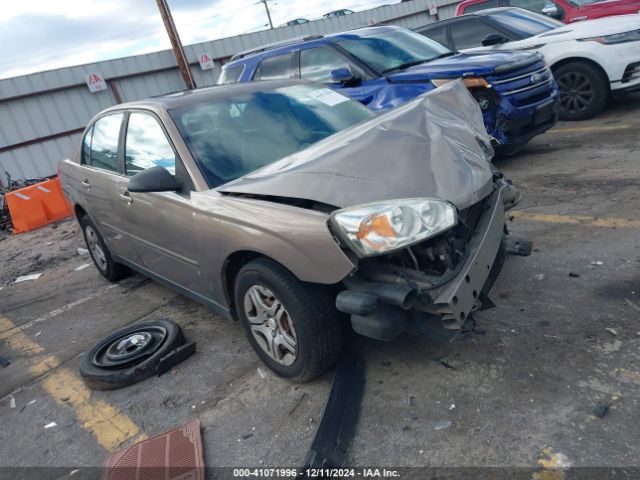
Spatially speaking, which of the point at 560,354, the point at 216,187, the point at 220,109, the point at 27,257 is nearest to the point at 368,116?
the point at 220,109

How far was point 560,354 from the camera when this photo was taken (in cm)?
258

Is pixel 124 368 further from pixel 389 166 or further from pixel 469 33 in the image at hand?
pixel 469 33

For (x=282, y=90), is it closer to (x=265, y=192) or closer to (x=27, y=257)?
(x=265, y=192)

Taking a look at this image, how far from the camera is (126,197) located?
373cm

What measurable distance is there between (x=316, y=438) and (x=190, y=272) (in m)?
1.45

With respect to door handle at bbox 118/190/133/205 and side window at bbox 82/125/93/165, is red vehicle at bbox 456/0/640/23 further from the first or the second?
door handle at bbox 118/190/133/205

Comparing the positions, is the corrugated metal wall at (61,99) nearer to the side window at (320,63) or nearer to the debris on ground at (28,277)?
the side window at (320,63)

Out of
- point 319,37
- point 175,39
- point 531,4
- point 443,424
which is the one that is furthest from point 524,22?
point 175,39

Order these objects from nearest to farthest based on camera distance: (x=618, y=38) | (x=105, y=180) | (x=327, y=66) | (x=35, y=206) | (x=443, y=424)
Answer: (x=443, y=424) → (x=105, y=180) → (x=327, y=66) → (x=618, y=38) → (x=35, y=206)

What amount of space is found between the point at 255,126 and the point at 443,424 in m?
2.16

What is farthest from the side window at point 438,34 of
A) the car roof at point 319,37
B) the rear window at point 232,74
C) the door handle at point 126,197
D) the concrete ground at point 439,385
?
the door handle at point 126,197

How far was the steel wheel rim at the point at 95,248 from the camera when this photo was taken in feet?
16.1

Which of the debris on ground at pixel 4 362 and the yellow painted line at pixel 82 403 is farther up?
the debris on ground at pixel 4 362

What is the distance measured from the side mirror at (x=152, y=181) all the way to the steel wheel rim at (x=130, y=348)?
1.16 meters
